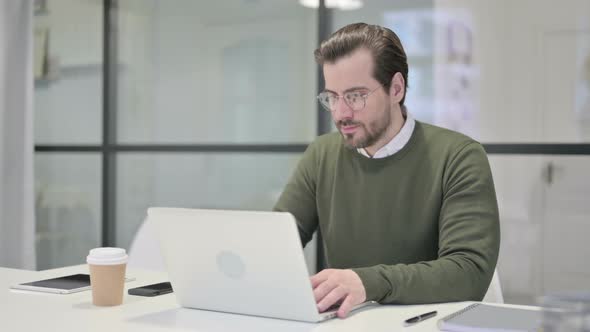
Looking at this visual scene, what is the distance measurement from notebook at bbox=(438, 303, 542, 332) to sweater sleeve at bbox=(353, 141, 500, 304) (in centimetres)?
13

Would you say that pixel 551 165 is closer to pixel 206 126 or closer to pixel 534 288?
pixel 534 288

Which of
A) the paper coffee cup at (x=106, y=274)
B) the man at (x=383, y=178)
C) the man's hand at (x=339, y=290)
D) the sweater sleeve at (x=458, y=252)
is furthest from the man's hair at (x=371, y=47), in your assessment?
the paper coffee cup at (x=106, y=274)

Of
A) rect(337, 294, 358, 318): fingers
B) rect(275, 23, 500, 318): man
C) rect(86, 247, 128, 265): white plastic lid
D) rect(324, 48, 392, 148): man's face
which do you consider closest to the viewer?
rect(337, 294, 358, 318): fingers

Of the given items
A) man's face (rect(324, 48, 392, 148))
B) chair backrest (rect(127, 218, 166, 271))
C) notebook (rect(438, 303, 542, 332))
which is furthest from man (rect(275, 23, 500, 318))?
chair backrest (rect(127, 218, 166, 271))

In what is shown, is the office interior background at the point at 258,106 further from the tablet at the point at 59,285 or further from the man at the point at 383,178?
the tablet at the point at 59,285

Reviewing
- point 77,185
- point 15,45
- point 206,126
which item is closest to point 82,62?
point 15,45

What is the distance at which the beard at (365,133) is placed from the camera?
6.42ft

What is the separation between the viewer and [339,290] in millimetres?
1396

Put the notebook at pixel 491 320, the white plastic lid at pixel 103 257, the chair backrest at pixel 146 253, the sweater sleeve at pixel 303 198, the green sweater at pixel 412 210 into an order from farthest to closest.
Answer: the chair backrest at pixel 146 253, the sweater sleeve at pixel 303 198, the green sweater at pixel 412 210, the white plastic lid at pixel 103 257, the notebook at pixel 491 320

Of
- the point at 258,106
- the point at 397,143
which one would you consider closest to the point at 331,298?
the point at 397,143

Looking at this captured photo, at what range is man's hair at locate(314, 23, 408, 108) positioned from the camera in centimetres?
196

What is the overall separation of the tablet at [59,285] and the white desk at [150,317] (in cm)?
3

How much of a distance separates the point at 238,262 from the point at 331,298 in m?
0.20

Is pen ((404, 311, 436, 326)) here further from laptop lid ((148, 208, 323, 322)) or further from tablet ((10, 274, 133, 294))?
tablet ((10, 274, 133, 294))
